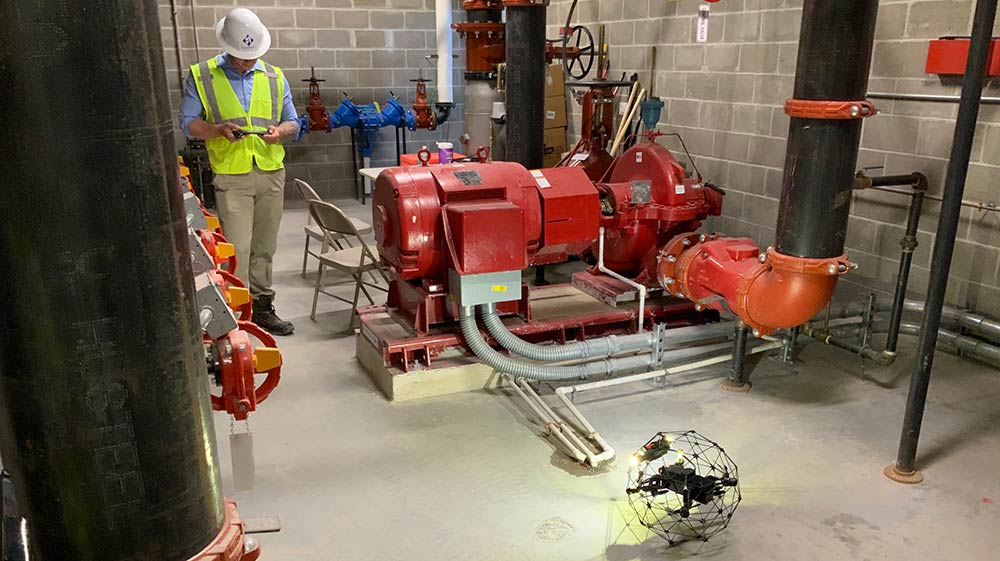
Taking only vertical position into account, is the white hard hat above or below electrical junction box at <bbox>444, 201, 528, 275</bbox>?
above

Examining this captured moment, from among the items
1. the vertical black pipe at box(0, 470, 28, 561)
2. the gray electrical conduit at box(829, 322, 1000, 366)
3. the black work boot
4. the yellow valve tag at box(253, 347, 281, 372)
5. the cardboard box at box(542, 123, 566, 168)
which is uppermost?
the cardboard box at box(542, 123, 566, 168)

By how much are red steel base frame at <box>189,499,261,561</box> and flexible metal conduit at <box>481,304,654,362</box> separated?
1.81 meters

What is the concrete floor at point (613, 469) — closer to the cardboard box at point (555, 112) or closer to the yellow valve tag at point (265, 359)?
the yellow valve tag at point (265, 359)

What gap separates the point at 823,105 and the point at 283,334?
2716 mm

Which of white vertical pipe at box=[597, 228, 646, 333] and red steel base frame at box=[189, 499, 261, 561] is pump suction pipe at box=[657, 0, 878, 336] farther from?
red steel base frame at box=[189, 499, 261, 561]

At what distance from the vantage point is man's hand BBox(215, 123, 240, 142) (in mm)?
3461

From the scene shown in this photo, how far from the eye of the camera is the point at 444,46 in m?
5.88

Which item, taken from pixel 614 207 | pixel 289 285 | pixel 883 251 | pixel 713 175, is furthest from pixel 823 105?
pixel 289 285

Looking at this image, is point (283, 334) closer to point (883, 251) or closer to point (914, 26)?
point (883, 251)

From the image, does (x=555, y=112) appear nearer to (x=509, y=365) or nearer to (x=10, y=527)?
(x=509, y=365)

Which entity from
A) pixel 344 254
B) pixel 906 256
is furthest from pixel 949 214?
pixel 344 254


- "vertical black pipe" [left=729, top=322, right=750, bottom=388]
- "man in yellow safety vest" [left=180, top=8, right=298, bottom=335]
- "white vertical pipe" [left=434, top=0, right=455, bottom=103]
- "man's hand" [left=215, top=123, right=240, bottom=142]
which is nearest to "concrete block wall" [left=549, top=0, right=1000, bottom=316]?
"vertical black pipe" [left=729, top=322, right=750, bottom=388]

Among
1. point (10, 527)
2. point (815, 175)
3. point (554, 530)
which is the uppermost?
point (815, 175)

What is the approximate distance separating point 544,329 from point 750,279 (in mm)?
955
